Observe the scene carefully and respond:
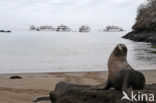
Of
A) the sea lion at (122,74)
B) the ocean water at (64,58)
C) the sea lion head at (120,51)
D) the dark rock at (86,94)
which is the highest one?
the sea lion head at (120,51)

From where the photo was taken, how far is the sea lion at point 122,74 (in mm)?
5164

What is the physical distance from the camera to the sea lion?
5.16 meters

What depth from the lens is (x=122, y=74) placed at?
5.24 meters

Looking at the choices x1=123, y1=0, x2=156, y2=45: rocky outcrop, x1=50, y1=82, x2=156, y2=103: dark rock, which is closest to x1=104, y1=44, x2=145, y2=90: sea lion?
x1=50, y1=82, x2=156, y2=103: dark rock

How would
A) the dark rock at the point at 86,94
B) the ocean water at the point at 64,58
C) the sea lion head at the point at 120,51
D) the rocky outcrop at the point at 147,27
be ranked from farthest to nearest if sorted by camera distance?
the rocky outcrop at the point at 147,27, the ocean water at the point at 64,58, the sea lion head at the point at 120,51, the dark rock at the point at 86,94

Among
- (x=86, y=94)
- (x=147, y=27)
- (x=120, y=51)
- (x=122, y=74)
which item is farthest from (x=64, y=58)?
(x=147, y=27)

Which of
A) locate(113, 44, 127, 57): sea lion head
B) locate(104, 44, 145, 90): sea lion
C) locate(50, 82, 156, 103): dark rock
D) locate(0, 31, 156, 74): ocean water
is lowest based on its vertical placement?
locate(0, 31, 156, 74): ocean water

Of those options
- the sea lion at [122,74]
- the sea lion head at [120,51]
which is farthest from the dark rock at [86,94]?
the sea lion head at [120,51]

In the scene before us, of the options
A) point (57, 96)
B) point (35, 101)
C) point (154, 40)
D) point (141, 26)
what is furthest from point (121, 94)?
point (141, 26)

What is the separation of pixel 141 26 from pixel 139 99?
2059 inches

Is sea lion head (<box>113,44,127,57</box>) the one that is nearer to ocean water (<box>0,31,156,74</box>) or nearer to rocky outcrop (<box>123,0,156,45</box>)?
ocean water (<box>0,31,156,74</box>)

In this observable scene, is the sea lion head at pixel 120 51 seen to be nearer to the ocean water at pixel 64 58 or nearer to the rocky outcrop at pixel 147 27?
the ocean water at pixel 64 58

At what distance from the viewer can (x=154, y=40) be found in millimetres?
44875

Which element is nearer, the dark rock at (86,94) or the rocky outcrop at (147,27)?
the dark rock at (86,94)
